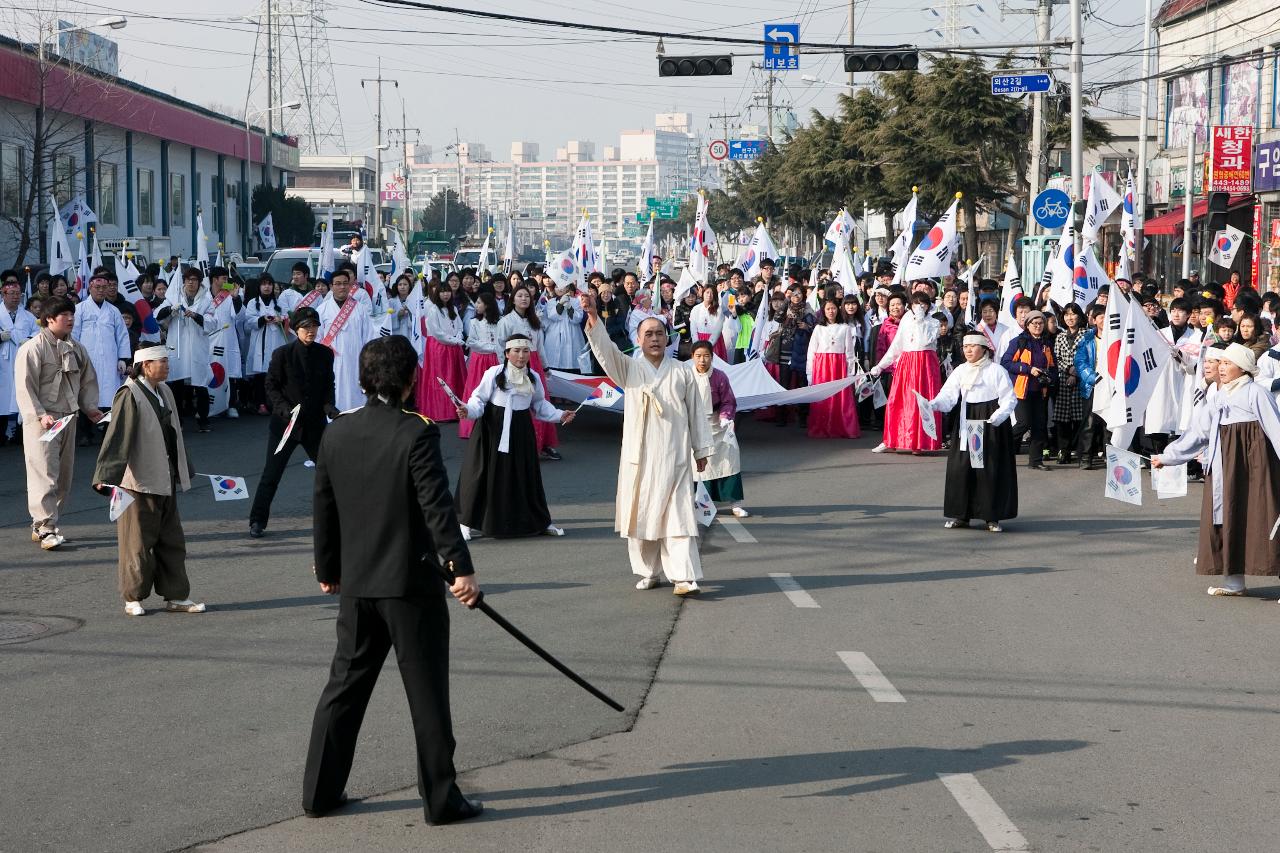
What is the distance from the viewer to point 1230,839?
206 inches

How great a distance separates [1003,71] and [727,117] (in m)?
75.5

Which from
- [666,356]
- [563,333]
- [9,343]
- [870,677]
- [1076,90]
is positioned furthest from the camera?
[1076,90]

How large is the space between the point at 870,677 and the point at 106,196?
133 ft

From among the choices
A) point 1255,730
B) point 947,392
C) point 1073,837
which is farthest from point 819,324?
point 1073,837

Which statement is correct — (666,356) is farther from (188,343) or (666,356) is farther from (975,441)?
(188,343)

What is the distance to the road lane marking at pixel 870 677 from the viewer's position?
715 centimetres

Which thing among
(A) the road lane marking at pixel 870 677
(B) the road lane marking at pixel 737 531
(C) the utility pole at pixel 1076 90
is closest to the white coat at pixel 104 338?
(B) the road lane marking at pixel 737 531

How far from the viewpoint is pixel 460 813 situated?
5445 millimetres

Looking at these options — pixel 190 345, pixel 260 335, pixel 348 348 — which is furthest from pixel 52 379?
pixel 260 335

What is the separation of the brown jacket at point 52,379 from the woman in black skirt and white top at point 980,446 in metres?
6.52

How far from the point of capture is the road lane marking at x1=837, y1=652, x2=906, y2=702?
7.15 m

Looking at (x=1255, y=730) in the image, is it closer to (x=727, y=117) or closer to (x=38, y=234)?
(x=38, y=234)

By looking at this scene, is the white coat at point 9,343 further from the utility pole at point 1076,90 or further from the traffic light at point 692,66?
the utility pole at point 1076,90

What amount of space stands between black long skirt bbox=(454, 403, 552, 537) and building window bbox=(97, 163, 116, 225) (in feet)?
110
